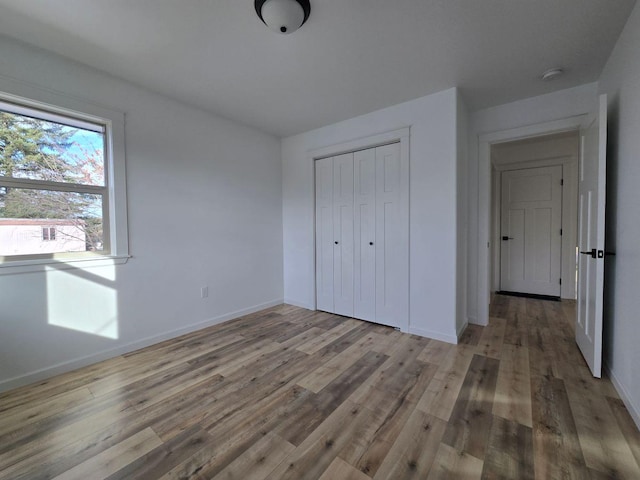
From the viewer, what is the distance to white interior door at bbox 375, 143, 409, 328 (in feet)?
9.80

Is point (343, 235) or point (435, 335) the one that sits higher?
point (343, 235)

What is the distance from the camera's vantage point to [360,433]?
153cm

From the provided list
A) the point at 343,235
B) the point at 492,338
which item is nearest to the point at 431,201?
the point at 343,235

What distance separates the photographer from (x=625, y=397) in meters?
1.73

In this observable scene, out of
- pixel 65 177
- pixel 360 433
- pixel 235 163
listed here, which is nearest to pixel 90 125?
pixel 65 177

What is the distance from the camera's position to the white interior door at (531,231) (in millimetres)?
4297

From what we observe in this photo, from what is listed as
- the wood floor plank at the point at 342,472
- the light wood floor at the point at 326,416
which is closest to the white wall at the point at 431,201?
the light wood floor at the point at 326,416

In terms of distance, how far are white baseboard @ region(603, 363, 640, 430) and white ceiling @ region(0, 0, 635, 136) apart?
240cm

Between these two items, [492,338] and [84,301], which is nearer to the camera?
[84,301]

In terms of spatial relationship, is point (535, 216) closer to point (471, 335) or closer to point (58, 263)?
point (471, 335)

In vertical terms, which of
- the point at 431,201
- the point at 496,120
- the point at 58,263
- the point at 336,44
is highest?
the point at 336,44

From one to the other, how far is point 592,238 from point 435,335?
4.99 ft

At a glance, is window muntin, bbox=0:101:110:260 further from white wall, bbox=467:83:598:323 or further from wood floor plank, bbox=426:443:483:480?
white wall, bbox=467:83:598:323

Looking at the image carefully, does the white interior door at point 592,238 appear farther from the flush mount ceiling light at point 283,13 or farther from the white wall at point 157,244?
the white wall at point 157,244
